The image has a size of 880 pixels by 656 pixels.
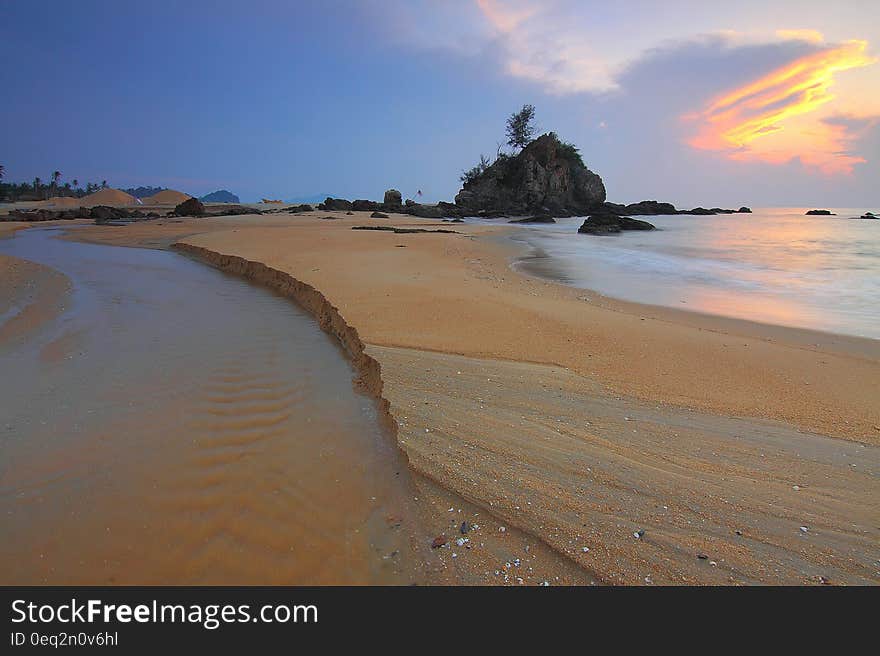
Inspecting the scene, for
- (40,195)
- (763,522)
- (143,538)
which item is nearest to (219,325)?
(143,538)

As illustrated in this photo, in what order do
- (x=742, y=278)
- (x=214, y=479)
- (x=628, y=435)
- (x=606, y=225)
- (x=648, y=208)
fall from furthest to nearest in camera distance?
(x=648, y=208) < (x=606, y=225) < (x=742, y=278) < (x=628, y=435) < (x=214, y=479)

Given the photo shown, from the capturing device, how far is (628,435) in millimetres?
2541

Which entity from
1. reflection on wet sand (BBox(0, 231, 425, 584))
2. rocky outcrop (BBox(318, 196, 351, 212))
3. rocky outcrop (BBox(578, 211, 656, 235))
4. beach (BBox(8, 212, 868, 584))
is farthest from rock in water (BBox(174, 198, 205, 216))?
beach (BBox(8, 212, 868, 584))

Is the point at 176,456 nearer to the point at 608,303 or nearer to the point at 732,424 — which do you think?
the point at 732,424

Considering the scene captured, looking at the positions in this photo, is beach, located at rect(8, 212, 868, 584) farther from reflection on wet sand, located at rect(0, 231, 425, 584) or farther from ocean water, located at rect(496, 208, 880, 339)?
ocean water, located at rect(496, 208, 880, 339)

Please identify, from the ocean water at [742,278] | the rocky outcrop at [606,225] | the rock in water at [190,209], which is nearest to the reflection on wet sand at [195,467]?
the ocean water at [742,278]

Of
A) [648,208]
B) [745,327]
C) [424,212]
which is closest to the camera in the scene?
[745,327]

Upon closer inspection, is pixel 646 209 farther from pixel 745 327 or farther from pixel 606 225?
pixel 745 327

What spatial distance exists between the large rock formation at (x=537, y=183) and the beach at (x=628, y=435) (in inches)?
1591

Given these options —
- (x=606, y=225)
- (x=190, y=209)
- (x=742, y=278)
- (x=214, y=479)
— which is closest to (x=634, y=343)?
(x=214, y=479)

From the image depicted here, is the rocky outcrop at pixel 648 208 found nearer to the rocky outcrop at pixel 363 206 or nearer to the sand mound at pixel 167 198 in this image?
the rocky outcrop at pixel 363 206

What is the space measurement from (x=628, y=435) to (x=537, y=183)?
4608 centimetres

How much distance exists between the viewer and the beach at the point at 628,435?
170 cm
